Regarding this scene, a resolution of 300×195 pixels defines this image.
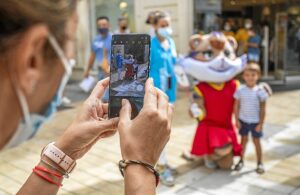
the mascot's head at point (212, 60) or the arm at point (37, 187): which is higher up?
the mascot's head at point (212, 60)

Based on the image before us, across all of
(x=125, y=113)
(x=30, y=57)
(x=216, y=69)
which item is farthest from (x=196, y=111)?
(x=30, y=57)

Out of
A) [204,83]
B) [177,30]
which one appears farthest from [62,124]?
[177,30]

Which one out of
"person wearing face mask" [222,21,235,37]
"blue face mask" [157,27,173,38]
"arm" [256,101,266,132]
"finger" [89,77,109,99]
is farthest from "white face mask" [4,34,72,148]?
"person wearing face mask" [222,21,235,37]

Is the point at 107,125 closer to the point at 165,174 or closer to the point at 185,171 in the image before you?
the point at 165,174

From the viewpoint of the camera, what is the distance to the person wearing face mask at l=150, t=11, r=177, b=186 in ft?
13.3

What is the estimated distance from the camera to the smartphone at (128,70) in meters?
1.64

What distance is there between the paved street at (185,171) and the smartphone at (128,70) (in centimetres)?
212

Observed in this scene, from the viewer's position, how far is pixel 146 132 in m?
1.37

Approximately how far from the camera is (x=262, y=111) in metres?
4.25

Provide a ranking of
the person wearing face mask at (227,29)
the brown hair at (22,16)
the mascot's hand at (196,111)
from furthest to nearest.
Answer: the person wearing face mask at (227,29) < the mascot's hand at (196,111) < the brown hair at (22,16)

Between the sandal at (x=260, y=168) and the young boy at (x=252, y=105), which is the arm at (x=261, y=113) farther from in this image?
the sandal at (x=260, y=168)

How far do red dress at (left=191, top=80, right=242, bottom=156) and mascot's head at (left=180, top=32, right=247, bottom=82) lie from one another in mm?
125

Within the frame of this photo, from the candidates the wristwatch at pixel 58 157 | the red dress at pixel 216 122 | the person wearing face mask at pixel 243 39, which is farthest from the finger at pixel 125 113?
the person wearing face mask at pixel 243 39

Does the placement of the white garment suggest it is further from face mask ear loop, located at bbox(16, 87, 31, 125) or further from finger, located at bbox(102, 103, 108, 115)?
face mask ear loop, located at bbox(16, 87, 31, 125)
